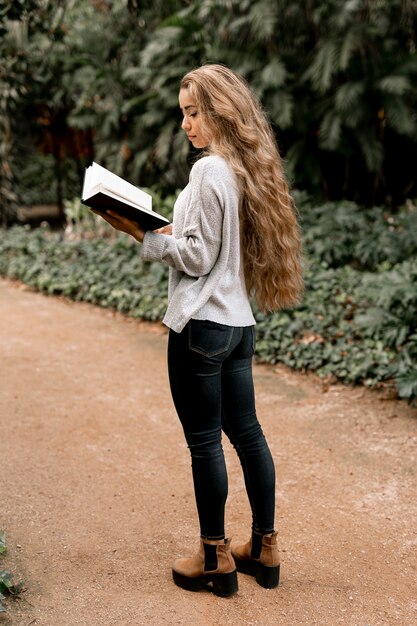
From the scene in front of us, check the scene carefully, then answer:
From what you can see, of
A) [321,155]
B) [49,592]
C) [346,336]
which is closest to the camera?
[49,592]

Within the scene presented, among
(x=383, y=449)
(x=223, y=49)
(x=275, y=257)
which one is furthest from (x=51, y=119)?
(x=275, y=257)

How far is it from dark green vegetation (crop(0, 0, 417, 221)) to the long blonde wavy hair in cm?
412

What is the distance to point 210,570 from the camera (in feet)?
9.57

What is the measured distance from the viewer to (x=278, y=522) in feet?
12.1

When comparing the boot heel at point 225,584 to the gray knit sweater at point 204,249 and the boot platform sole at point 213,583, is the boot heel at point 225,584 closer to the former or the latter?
the boot platform sole at point 213,583

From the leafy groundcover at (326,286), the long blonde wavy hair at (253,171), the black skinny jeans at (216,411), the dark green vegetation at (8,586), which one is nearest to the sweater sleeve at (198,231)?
the long blonde wavy hair at (253,171)

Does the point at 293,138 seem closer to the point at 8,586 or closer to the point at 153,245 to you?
the point at 153,245

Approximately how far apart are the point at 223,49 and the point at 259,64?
1.96 ft

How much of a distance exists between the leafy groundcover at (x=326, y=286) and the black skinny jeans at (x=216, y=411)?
241cm

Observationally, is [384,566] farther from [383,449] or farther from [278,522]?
[383,449]

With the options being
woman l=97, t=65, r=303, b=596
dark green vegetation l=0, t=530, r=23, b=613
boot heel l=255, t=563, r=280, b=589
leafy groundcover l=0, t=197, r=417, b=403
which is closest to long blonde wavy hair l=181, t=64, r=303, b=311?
woman l=97, t=65, r=303, b=596

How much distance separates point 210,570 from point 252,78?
7.26m

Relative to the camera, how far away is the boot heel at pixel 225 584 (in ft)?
9.55

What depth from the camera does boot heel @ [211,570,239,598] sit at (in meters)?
2.91
